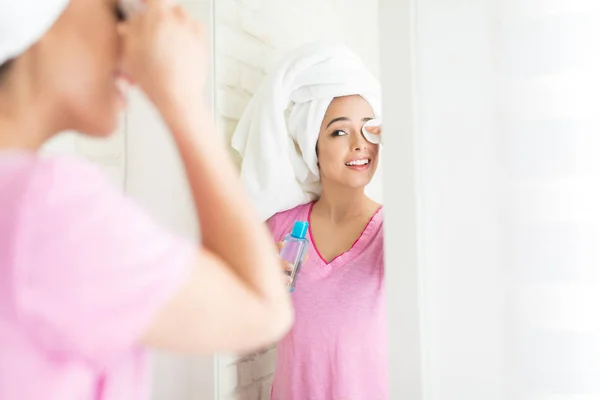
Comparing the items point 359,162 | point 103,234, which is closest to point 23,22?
point 103,234

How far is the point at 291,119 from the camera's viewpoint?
1080 mm

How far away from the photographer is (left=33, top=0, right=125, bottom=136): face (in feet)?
1.56

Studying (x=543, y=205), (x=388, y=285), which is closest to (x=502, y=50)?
(x=543, y=205)

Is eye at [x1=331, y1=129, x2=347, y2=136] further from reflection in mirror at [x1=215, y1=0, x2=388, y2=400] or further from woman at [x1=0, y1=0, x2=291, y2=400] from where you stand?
woman at [x1=0, y1=0, x2=291, y2=400]

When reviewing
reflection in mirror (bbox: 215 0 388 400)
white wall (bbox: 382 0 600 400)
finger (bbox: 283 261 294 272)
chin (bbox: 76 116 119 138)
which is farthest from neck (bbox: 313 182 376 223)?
chin (bbox: 76 116 119 138)

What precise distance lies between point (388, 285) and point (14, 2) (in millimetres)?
525

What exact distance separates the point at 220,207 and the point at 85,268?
0.39ft

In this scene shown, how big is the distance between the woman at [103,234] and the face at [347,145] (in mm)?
533

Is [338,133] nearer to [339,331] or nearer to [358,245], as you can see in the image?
[358,245]

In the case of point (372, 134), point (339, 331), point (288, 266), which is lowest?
point (339, 331)

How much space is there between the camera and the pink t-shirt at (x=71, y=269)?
0.36 m

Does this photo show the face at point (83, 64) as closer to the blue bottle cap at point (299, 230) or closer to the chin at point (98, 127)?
the chin at point (98, 127)

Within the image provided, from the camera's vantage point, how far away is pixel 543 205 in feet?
2.18

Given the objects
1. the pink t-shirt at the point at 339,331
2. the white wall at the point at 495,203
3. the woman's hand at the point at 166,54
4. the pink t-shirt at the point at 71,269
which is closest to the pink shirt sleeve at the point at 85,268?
the pink t-shirt at the point at 71,269
